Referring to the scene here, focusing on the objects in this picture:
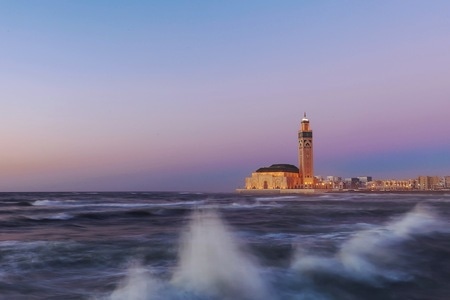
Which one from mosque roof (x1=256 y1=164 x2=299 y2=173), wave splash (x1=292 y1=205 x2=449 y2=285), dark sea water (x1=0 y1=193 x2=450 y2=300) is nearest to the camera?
dark sea water (x1=0 y1=193 x2=450 y2=300)

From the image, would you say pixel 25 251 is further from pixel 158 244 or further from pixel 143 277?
pixel 143 277

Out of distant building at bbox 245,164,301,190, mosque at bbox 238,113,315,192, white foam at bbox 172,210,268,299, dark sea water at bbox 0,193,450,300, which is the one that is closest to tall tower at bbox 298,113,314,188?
mosque at bbox 238,113,315,192

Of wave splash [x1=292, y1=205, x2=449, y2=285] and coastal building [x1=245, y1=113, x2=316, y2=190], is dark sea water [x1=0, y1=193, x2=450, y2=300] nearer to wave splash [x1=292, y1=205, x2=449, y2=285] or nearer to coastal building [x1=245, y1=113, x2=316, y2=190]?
wave splash [x1=292, y1=205, x2=449, y2=285]

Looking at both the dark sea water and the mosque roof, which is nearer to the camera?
the dark sea water

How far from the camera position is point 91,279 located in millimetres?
9758

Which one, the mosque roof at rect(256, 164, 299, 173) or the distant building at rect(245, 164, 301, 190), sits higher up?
the mosque roof at rect(256, 164, 299, 173)

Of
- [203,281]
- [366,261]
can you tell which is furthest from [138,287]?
[366,261]

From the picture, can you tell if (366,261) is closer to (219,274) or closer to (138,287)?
(219,274)

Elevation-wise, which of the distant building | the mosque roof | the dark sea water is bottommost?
the dark sea water

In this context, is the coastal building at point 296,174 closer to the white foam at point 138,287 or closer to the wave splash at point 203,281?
the wave splash at point 203,281

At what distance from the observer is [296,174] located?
187375mm

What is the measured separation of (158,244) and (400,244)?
8.39 metres

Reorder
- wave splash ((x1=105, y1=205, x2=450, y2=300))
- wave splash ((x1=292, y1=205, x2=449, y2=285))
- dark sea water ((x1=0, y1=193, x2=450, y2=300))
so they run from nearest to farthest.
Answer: wave splash ((x1=105, y1=205, x2=450, y2=300)) → dark sea water ((x1=0, y1=193, x2=450, y2=300)) → wave splash ((x1=292, y1=205, x2=449, y2=285))

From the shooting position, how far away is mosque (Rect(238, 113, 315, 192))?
182 metres
